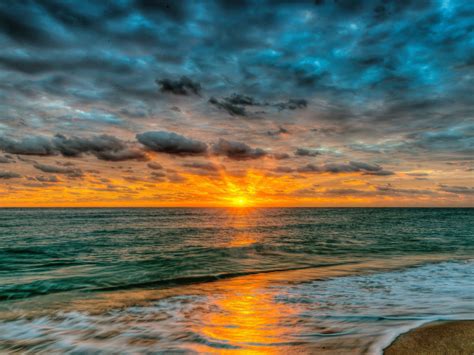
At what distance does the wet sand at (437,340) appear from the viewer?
4773mm

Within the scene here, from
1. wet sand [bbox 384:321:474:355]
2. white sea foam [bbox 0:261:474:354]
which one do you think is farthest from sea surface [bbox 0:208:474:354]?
wet sand [bbox 384:321:474:355]

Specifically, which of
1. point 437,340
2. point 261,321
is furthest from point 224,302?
point 437,340

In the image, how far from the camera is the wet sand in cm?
477

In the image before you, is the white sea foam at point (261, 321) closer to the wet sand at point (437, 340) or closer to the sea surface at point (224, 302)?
the sea surface at point (224, 302)

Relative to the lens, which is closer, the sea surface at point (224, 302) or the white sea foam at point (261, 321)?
the white sea foam at point (261, 321)

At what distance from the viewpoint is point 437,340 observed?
204 inches

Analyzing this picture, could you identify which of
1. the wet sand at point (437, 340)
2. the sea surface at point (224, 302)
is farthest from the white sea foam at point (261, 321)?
the wet sand at point (437, 340)

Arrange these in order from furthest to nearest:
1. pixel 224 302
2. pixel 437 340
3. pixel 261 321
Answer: pixel 224 302 < pixel 261 321 < pixel 437 340

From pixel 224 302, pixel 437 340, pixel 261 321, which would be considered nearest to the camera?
pixel 437 340

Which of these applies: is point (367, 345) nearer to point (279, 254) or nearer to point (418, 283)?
point (418, 283)

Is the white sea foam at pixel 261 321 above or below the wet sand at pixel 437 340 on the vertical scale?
below

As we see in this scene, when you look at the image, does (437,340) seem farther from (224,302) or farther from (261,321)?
(224,302)

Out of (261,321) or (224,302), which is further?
(224,302)

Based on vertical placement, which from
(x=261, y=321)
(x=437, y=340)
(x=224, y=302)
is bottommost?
(x=224, y=302)
